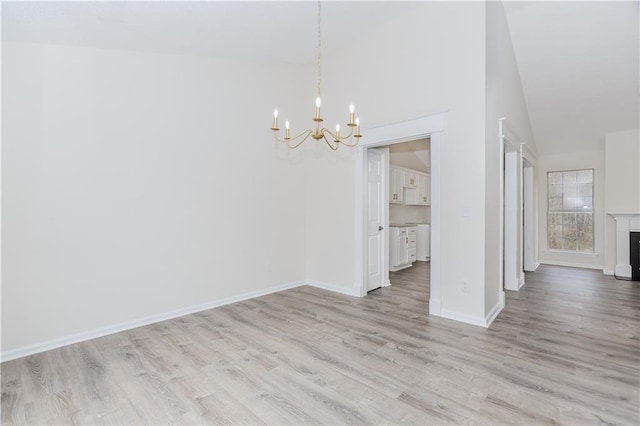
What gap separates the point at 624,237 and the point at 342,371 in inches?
251

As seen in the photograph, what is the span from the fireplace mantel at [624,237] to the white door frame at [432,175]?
4.54m

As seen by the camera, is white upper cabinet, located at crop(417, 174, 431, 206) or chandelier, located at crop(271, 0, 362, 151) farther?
white upper cabinet, located at crop(417, 174, 431, 206)

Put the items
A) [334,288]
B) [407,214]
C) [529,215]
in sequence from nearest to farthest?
[334,288] < [529,215] < [407,214]

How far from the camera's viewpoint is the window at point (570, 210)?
262 inches

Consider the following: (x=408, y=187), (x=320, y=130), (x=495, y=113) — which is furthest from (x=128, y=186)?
(x=408, y=187)

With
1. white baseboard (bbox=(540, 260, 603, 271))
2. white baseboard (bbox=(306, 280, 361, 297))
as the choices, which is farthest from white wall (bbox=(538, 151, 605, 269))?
white baseboard (bbox=(306, 280, 361, 297))

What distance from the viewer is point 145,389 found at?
225 centimetres

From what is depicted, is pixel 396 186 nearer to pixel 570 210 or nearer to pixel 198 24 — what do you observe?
pixel 570 210

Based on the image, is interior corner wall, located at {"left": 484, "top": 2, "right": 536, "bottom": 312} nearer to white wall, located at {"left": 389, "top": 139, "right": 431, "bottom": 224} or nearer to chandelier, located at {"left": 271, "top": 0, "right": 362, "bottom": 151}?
chandelier, located at {"left": 271, "top": 0, "right": 362, "bottom": 151}

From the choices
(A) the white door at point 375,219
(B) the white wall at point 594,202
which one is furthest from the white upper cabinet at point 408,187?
(B) the white wall at point 594,202

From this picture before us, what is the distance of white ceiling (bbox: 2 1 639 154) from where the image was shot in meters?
2.80

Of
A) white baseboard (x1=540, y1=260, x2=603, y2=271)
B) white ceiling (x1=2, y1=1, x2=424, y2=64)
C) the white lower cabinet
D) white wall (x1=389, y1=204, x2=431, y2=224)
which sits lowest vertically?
white baseboard (x1=540, y1=260, x2=603, y2=271)

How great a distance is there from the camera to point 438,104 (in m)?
3.68

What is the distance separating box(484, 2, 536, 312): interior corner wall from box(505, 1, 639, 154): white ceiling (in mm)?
391
